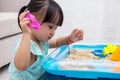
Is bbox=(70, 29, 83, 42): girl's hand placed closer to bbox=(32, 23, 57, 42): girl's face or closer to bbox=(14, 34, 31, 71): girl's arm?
bbox=(32, 23, 57, 42): girl's face

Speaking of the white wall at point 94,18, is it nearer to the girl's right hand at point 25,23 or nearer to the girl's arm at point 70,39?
the girl's arm at point 70,39

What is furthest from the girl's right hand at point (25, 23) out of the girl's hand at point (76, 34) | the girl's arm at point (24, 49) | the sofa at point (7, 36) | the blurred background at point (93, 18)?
the blurred background at point (93, 18)

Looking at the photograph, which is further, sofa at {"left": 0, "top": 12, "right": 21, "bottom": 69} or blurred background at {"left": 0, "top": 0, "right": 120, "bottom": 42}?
blurred background at {"left": 0, "top": 0, "right": 120, "bottom": 42}

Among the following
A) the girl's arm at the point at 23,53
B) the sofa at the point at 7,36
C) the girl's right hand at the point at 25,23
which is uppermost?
the girl's right hand at the point at 25,23

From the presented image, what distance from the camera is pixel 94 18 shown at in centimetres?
215

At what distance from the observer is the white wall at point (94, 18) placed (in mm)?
2078

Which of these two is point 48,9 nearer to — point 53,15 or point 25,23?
point 53,15

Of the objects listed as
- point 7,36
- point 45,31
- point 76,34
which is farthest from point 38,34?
point 7,36

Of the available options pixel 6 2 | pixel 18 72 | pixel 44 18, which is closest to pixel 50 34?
pixel 44 18

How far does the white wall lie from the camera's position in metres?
2.08

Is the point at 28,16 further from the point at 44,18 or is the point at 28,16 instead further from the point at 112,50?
the point at 112,50

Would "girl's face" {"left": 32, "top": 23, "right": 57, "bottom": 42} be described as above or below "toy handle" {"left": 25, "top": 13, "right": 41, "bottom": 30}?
below

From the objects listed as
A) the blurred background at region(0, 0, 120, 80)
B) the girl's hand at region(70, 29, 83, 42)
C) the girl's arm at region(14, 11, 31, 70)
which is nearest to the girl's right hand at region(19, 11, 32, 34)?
the girl's arm at region(14, 11, 31, 70)

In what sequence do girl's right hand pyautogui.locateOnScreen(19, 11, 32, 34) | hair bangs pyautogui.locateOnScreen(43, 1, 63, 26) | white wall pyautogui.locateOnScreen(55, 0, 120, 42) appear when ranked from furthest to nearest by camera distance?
white wall pyautogui.locateOnScreen(55, 0, 120, 42) < hair bangs pyautogui.locateOnScreen(43, 1, 63, 26) < girl's right hand pyautogui.locateOnScreen(19, 11, 32, 34)
